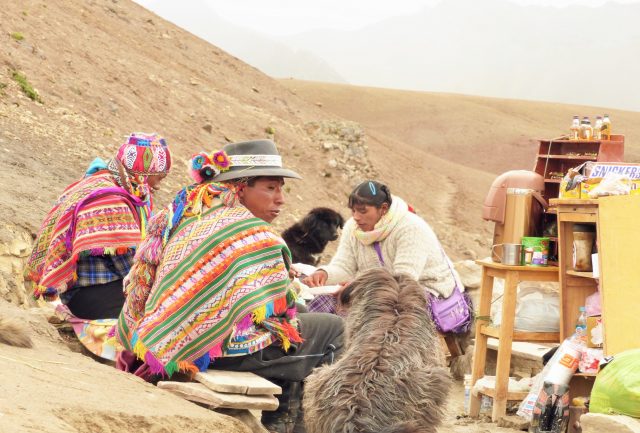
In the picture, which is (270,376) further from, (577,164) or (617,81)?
(617,81)

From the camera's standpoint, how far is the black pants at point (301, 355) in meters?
4.69

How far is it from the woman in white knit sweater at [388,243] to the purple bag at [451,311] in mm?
111

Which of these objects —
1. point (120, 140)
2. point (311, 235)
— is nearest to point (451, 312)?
point (311, 235)

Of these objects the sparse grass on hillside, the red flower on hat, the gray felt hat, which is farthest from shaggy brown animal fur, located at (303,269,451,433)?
the sparse grass on hillside

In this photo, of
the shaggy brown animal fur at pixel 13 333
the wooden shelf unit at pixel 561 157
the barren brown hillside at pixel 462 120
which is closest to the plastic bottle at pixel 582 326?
the wooden shelf unit at pixel 561 157

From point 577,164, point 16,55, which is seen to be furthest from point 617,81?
point 577,164

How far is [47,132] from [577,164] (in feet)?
35.6

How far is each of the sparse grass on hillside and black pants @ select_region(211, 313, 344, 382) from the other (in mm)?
12584

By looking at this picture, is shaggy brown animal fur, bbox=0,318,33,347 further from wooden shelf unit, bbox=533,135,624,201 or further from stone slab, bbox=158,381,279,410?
wooden shelf unit, bbox=533,135,624,201

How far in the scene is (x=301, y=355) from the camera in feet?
15.7

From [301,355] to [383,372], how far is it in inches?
38.0

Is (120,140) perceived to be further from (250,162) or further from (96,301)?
(250,162)

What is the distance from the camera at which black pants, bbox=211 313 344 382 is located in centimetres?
469

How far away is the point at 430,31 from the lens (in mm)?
188875
